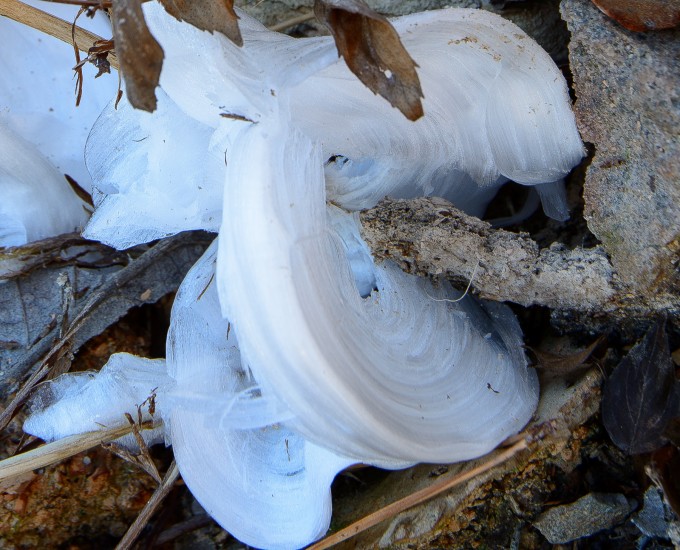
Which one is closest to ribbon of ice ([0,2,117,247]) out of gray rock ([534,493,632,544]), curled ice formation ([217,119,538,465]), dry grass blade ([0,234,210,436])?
dry grass blade ([0,234,210,436])

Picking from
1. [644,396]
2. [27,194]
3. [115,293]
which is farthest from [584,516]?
[27,194]

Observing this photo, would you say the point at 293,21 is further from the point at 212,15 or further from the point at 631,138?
the point at 631,138

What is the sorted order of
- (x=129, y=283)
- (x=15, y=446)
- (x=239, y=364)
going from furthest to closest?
(x=129, y=283) → (x=15, y=446) → (x=239, y=364)

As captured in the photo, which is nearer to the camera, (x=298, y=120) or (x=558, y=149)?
(x=298, y=120)

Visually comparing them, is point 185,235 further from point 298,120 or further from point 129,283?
point 298,120

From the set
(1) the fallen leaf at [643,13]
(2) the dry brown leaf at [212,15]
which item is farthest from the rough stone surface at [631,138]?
(2) the dry brown leaf at [212,15]

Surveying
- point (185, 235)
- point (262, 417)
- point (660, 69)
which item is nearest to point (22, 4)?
point (185, 235)

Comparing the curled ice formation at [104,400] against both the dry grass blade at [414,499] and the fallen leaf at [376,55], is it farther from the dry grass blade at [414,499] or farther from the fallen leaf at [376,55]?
the fallen leaf at [376,55]
